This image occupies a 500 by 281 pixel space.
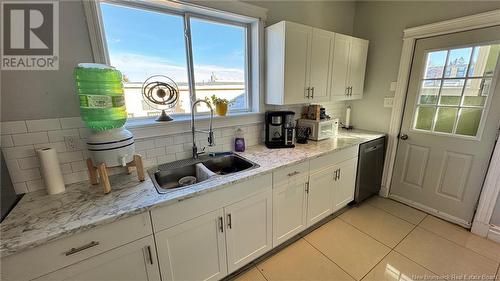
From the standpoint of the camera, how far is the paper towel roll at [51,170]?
3.90 ft

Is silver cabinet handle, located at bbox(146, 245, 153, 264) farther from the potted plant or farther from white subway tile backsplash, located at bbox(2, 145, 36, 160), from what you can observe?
the potted plant

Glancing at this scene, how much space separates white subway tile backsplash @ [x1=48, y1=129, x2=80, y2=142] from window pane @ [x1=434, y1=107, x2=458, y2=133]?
136 inches

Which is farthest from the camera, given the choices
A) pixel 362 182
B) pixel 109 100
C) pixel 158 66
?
pixel 362 182

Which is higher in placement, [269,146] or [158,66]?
[158,66]

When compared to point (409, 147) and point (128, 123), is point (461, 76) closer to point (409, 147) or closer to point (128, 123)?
point (409, 147)

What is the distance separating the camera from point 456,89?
2.06 metres

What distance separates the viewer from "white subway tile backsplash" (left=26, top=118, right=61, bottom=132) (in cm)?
122

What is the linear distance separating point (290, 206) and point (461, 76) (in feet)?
7.32

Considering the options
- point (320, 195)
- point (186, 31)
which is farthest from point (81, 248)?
point (320, 195)

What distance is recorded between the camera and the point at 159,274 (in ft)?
3.96

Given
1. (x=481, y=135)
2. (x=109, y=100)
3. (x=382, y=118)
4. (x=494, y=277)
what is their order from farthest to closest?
1. (x=382, y=118)
2. (x=481, y=135)
3. (x=494, y=277)
4. (x=109, y=100)

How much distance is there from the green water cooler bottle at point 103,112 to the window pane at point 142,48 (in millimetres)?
290

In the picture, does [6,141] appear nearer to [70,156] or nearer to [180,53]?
[70,156]

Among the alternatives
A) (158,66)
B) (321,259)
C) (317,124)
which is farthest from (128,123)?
(321,259)
